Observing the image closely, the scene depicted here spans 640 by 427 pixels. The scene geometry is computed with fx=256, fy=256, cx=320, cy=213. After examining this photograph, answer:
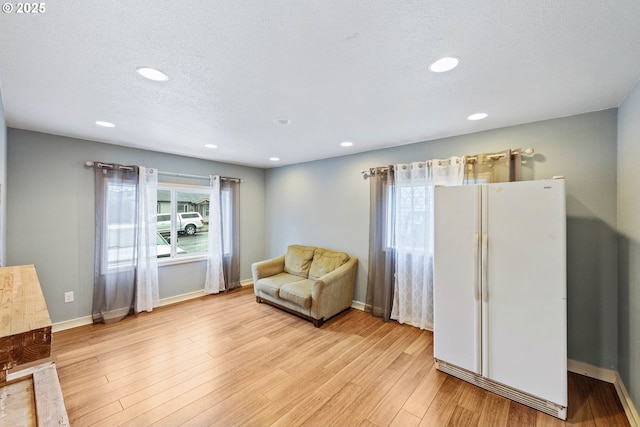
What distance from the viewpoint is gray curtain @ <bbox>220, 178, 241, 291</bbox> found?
15.4 feet

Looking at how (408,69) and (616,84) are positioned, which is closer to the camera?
(408,69)

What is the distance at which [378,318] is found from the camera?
356 centimetres

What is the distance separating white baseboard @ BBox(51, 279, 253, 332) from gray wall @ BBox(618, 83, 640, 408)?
16.3 ft

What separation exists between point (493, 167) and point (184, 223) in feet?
15.1

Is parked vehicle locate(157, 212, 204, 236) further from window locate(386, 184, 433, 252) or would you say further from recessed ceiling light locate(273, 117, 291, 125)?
window locate(386, 184, 433, 252)

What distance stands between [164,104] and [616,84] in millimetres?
3492

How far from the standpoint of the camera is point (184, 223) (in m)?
4.45

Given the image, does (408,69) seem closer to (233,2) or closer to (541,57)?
(541,57)

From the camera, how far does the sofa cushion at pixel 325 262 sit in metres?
3.89

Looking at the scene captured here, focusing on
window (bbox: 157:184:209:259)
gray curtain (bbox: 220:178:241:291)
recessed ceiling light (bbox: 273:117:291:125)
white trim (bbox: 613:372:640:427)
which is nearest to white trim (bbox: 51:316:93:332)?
window (bbox: 157:184:209:259)

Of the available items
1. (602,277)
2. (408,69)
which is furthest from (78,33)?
(602,277)

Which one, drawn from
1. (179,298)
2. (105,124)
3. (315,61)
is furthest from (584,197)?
(179,298)

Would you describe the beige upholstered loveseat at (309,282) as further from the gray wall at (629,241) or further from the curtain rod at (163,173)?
the gray wall at (629,241)

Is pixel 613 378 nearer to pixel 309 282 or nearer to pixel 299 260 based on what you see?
pixel 309 282
